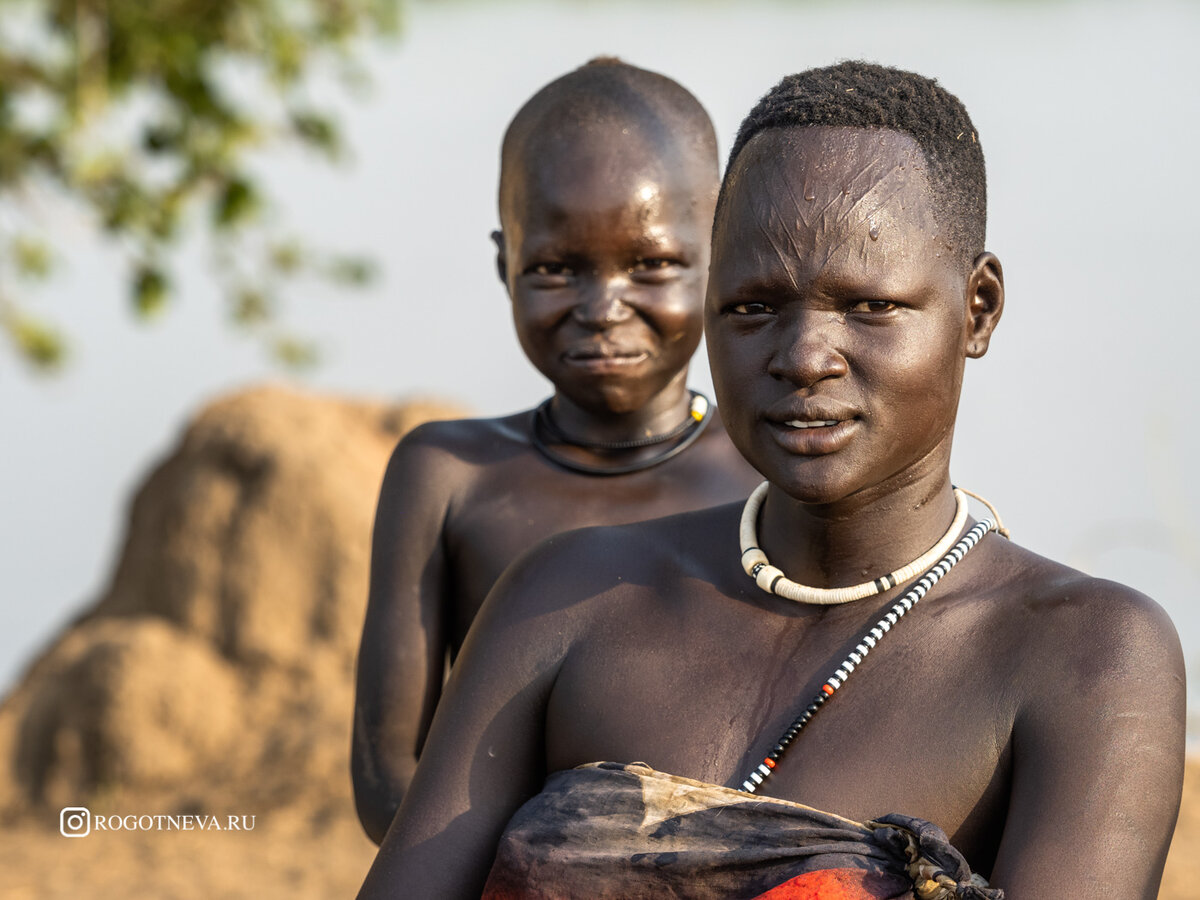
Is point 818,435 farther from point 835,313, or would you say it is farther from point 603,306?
point 603,306

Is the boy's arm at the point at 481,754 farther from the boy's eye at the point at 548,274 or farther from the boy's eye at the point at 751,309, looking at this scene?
the boy's eye at the point at 548,274

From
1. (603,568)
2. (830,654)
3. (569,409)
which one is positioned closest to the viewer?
(830,654)

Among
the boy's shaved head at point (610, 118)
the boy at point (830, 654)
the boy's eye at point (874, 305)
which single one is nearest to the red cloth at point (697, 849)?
the boy at point (830, 654)

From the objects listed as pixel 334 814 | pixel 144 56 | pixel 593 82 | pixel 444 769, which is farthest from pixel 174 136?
pixel 444 769

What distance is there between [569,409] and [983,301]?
50.8 inches

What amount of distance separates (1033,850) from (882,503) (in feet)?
1.66

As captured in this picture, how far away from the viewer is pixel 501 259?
10.9 feet

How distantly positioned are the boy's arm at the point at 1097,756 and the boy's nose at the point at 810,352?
42 cm

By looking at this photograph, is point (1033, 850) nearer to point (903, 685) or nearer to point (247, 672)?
point (903, 685)

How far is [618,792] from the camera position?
1911 millimetres

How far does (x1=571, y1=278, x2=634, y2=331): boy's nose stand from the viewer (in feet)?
9.78

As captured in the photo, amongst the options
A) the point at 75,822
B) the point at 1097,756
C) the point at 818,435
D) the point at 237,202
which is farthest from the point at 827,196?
the point at 75,822

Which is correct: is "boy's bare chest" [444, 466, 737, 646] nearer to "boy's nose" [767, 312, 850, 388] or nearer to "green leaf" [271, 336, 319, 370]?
"boy's nose" [767, 312, 850, 388]

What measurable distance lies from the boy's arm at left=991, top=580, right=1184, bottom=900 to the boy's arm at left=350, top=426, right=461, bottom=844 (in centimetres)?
155
